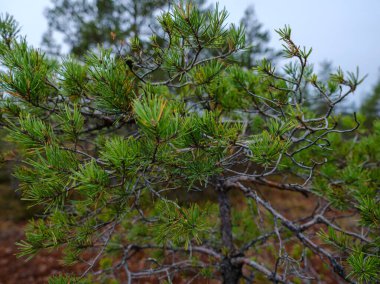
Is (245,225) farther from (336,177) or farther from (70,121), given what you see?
(70,121)

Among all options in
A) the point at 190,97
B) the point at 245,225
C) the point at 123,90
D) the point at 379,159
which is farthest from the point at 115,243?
A: the point at 379,159

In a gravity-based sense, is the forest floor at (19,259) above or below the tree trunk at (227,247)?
below

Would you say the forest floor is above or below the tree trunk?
below

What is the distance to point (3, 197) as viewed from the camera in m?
8.33

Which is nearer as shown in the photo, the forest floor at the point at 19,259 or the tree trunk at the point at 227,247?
the tree trunk at the point at 227,247

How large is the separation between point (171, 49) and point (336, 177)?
63.9 inches

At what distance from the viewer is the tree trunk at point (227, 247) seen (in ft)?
6.22

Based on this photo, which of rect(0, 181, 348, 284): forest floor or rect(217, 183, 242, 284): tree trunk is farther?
rect(0, 181, 348, 284): forest floor

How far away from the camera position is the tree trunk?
189 cm

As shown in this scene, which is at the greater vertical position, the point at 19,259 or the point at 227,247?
the point at 227,247

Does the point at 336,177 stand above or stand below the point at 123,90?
below

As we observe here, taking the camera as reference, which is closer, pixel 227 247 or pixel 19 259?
pixel 227 247

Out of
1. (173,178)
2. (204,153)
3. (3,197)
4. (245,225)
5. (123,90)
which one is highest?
(123,90)

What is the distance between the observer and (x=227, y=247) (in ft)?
6.41
